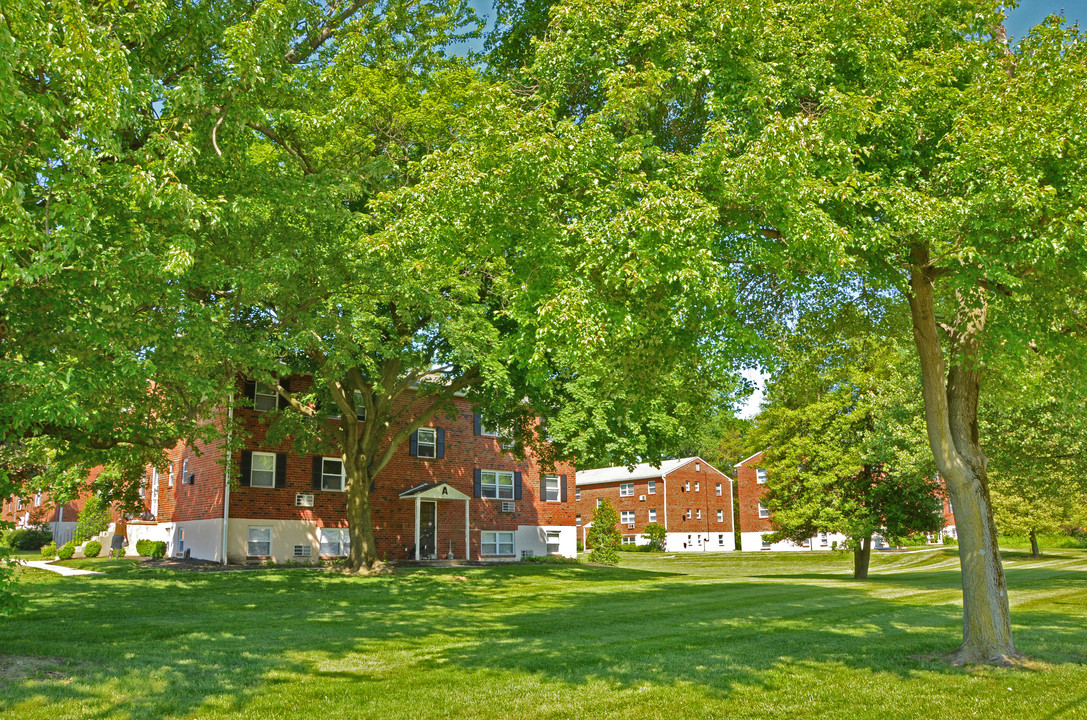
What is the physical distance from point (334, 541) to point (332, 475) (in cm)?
286

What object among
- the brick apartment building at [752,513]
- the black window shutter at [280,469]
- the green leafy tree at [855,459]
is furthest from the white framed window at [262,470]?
the brick apartment building at [752,513]

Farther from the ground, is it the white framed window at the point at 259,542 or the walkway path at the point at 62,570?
the white framed window at the point at 259,542

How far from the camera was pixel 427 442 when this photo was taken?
38281 mm

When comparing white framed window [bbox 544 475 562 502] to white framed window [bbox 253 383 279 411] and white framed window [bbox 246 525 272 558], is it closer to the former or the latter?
white framed window [bbox 246 525 272 558]

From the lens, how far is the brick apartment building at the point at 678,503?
65.6m

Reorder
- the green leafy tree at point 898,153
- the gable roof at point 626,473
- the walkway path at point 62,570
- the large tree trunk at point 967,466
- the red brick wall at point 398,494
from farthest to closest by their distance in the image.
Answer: the gable roof at point 626,473 < the red brick wall at point 398,494 < the walkway path at point 62,570 < the large tree trunk at point 967,466 < the green leafy tree at point 898,153

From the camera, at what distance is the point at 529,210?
35.2 ft

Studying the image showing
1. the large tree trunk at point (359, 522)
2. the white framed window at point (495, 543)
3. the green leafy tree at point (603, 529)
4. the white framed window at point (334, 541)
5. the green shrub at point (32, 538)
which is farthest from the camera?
the green leafy tree at point (603, 529)

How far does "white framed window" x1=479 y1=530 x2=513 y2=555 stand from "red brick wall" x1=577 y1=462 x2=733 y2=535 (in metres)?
25.5

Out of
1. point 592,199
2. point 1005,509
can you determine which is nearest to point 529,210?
point 592,199

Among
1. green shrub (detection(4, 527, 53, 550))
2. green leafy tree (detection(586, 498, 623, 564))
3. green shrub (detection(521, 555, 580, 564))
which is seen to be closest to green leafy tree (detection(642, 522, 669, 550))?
green leafy tree (detection(586, 498, 623, 564))

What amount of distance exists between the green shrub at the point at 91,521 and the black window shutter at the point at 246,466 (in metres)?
11.9

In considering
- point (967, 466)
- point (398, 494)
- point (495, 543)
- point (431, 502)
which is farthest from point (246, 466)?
point (967, 466)

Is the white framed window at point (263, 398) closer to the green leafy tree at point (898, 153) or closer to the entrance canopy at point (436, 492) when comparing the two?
the entrance canopy at point (436, 492)
